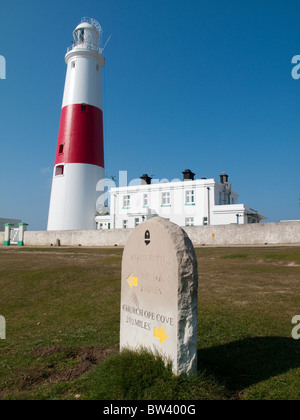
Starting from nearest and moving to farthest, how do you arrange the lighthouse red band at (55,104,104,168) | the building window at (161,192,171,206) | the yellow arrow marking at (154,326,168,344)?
1. the yellow arrow marking at (154,326,168,344)
2. the lighthouse red band at (55,104,104,168)
3. the building window at (161,192,171,206)

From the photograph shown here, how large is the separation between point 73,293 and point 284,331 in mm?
5867

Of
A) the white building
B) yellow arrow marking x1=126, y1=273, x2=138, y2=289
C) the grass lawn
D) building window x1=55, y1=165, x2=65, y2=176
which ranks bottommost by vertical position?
the grass lawn

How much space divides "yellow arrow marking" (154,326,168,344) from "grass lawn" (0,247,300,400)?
0.86 ft

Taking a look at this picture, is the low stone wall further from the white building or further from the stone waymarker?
the stone waymarker

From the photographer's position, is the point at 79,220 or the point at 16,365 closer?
the point at 16,365

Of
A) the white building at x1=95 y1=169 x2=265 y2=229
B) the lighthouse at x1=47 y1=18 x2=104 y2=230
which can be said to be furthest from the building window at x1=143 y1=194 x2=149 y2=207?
the lighthouse at x1=47 y1=18 x2=104 y2=230

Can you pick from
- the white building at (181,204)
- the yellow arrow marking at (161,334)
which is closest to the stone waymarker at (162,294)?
the yellow arrow marking at (161,334)

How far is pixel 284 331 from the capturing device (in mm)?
6043

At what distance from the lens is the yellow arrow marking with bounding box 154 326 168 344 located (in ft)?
13.8

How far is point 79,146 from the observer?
29.7 metres

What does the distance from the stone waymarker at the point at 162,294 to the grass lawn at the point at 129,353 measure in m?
0.26
